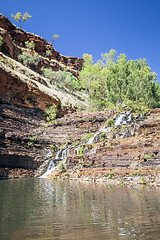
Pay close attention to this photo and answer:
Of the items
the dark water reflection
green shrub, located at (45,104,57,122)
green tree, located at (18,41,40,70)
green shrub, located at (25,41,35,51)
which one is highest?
green shrub, located at (25,41,35,51)

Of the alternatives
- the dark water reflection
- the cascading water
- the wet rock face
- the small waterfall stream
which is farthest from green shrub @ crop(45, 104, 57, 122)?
the dark water reflection

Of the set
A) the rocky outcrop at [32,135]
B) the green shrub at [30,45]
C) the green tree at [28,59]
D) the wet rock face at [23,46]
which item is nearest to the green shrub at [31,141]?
the rocky outcrop at [32,135]

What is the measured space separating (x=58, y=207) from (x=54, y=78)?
203 ft

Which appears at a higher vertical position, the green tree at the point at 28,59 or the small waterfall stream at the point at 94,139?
the green tree at the point at 28,59

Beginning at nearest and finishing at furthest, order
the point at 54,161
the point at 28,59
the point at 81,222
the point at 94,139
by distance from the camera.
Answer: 1. the point at 81,222
2. the point at 94,139
3. the point at 54,161
4. the point at 28,59

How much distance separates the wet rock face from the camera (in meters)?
56.3

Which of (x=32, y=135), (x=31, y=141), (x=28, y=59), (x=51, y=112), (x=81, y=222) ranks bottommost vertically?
(x=81, y=222)

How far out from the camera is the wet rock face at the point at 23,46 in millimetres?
56263

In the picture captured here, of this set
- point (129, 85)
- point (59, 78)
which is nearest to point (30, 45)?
point (59, 78)

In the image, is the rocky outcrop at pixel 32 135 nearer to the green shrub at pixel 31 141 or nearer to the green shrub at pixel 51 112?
the green shrub at pixel 31 141

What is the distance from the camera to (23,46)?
7338 centimetres

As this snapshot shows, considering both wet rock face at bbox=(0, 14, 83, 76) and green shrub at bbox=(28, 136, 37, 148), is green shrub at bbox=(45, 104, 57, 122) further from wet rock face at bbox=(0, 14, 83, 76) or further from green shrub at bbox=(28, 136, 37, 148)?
wet rock face at bbox=(0, 14, 83, 76)

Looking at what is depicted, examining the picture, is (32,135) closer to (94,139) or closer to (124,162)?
(94,139)

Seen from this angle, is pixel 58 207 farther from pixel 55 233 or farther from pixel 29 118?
pixel 29 118
